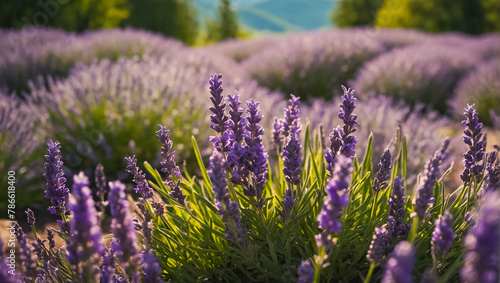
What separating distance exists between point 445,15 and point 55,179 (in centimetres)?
1899

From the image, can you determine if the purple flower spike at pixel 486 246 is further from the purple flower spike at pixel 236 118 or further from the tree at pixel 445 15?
the tree at pixel 445 15

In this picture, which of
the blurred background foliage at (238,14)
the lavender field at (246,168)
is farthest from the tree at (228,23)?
the lavender field at (246,168)

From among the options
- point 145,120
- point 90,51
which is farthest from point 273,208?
point 90,51

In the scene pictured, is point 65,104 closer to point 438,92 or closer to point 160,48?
point 160,48

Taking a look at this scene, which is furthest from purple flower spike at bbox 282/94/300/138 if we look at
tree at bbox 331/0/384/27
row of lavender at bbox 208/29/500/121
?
tree at bbox 331/0/384/27

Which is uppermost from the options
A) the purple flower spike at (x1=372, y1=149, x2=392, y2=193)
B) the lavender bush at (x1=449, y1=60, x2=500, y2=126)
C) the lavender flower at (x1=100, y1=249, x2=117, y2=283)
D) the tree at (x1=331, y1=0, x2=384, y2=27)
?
the tree at (x1=331, y1=0, x2=384, y2=27)

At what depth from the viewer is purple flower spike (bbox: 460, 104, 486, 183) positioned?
4.95 feet

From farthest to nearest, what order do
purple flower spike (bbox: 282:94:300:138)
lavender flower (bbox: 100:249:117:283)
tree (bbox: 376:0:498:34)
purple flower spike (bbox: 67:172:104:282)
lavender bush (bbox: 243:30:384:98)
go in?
tree (bbox: 376:0:498:34) < lavender bush (bbox: 243:30:384:98) < purple flower spike (bbox: 282:94:300:138) < lavender flower (bbox: 100:249:117:283) < purple flower spike (bbox: 67:172:104:282)

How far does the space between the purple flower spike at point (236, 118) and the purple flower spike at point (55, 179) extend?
0.61m

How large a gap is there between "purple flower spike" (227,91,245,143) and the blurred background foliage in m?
3.07

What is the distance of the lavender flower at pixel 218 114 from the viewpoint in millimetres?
1346

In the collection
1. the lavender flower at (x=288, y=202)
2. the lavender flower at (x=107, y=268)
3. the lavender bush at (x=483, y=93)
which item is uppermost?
the lavender bush at (x=483, y=93)

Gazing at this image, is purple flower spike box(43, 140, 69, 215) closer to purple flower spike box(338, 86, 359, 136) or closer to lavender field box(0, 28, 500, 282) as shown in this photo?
lavender field box(0, 28, 500, 282)

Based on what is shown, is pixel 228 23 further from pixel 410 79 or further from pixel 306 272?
pixel 306 272
